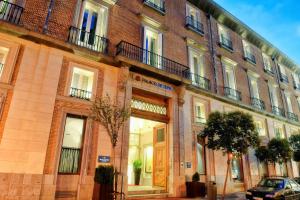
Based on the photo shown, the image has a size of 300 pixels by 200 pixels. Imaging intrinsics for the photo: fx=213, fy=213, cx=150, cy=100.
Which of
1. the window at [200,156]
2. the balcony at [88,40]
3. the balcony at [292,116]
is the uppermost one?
the balcony at [88,40]

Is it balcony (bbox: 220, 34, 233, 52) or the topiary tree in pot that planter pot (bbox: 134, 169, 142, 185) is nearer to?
the topiary tree in pot

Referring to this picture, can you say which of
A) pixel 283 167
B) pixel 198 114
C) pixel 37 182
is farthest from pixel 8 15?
pixel 283 167

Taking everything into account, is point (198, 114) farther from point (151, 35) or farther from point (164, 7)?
point (164, 7)

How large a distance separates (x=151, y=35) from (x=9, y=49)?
8023mm

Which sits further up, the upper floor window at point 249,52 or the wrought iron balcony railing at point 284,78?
the upper floor window at point 249,52

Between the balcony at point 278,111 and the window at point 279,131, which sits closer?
the window at point 279,131

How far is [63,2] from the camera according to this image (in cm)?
1050

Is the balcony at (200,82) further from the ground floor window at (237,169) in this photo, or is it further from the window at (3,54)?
the window at (3,54)

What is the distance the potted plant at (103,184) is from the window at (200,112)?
732 centimetres

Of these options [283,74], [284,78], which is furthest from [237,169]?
[283,74]

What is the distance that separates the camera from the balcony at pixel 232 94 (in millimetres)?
16078

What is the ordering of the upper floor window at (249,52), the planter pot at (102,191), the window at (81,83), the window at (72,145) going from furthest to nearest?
the upper floor window at (249,52) → the window at (81,83) → the window at (72,145) → the planter pot at (102,191)

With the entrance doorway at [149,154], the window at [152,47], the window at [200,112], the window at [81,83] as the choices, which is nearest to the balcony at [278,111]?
the window at [200,112]

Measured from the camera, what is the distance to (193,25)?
16047 mm
